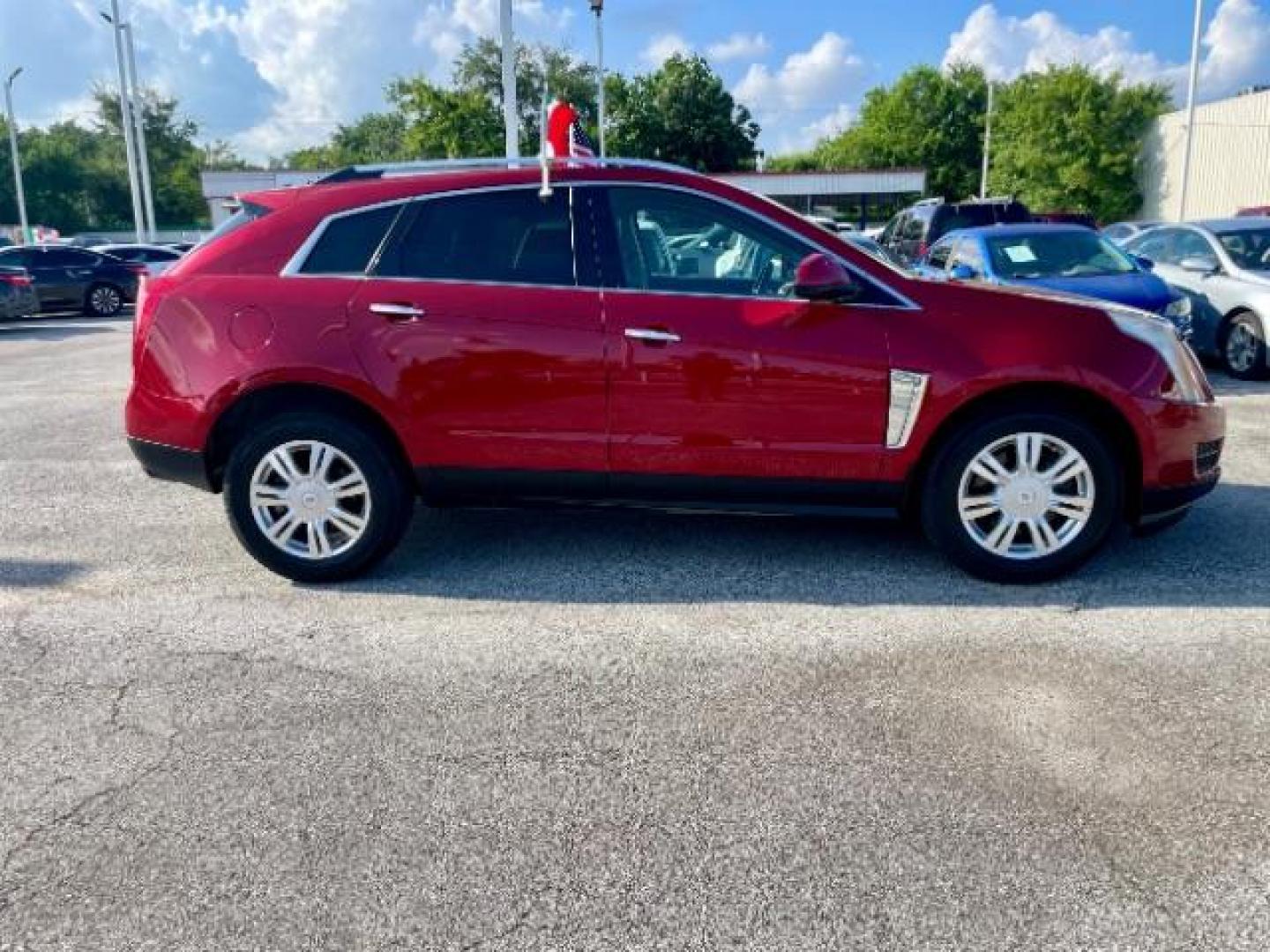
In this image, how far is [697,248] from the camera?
13.7 ft

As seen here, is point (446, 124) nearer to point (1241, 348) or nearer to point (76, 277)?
point (76, 277)

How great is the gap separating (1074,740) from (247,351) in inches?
139

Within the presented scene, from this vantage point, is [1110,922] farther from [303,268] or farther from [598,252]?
[303,268]

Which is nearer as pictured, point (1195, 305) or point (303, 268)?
point (303, 268)

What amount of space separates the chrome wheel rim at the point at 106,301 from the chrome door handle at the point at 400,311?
738 inches

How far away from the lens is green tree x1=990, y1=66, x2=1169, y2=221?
38969mm

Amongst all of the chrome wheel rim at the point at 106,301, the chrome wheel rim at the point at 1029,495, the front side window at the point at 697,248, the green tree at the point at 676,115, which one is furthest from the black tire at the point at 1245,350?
the green tree at the point at 676,115

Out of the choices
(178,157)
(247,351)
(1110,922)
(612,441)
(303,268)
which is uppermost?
(178,157)

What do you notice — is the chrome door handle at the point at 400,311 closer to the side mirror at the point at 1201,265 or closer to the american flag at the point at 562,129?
the american flag at the point at 562,129

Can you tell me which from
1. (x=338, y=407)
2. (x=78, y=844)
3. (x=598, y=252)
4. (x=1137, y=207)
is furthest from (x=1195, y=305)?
(x=1137, y=207)

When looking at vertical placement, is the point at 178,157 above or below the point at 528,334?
above

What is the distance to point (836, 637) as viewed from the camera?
3.72 m

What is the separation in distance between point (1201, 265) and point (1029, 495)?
708 centimetres

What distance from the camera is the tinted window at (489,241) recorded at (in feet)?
13.7
